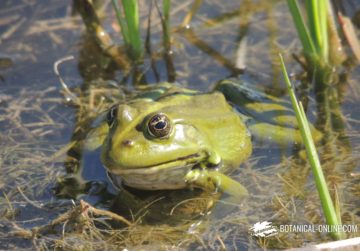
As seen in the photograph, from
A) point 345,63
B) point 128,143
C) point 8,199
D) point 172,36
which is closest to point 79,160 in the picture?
point 8,199

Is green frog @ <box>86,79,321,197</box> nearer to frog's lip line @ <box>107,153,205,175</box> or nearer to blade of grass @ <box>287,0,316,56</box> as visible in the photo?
frog's lip line @ <box>107,153,205,175</box>

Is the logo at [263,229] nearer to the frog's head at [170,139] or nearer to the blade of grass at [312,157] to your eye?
the frog's head at [170,139]

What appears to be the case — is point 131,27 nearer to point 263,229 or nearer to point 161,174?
point 161,174

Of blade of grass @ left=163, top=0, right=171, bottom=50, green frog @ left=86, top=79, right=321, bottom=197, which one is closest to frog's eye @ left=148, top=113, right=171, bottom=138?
green frog @ left=86, top=79, right=321, bottom=197

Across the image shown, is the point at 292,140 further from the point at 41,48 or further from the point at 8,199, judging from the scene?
the point at 41,48

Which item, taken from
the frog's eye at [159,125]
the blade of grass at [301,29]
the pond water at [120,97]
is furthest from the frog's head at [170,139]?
the blade of grass at [301,29]

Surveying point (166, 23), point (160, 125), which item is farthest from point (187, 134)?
point (166, 23)

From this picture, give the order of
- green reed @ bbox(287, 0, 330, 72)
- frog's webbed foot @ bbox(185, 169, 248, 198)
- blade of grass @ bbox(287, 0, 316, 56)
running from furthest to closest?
1. green reed @ bbox(287, 0, 330, 72)
2. blade of grass @ bbox(287, 0, 316, 56)
3. frog's webbed foot @ bbox(185, 169, 248, 198)
